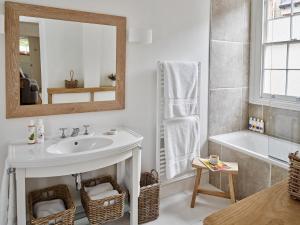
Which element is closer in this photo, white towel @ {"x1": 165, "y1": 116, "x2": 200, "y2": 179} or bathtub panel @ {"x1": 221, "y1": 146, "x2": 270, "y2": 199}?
bathtub panel @ {"x1": 221, "y1": 146, "x2": 270, "y2": 199}

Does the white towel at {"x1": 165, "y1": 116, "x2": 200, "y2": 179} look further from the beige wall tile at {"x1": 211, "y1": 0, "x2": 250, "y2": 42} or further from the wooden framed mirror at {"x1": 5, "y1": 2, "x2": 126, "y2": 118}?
the beige wall tile at {"x1": 211, "y1": 0, "x2": 250, "y2": 42}

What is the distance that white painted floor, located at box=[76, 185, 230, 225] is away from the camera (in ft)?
7.91

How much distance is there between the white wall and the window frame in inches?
28.2

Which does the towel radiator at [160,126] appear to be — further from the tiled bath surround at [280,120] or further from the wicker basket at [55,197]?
the tiled bath surround at [280,120]

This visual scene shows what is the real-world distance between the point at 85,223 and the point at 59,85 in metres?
1.18

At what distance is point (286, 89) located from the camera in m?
3.00

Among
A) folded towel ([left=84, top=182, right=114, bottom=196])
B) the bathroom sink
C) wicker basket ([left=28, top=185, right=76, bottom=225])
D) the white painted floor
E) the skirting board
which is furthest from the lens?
the skirting board

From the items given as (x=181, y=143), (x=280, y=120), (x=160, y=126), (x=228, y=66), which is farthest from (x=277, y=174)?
(x=228, y=66)

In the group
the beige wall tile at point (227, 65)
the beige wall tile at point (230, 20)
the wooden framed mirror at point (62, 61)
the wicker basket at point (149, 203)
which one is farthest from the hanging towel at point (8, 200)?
the beige wall tile at point (230, 20)

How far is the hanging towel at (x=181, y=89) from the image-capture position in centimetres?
257

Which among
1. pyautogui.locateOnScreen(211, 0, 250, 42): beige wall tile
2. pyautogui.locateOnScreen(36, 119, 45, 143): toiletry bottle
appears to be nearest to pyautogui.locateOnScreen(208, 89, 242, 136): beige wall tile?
pyautogui.locateOnScreen(211, 0, 250, 42): beige wall tile

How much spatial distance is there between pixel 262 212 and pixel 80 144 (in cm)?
158

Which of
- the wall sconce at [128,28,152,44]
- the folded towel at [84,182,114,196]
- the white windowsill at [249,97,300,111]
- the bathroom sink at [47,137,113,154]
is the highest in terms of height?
the wall sconce at [128,28,152,44]

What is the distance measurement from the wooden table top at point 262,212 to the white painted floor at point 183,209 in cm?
157
